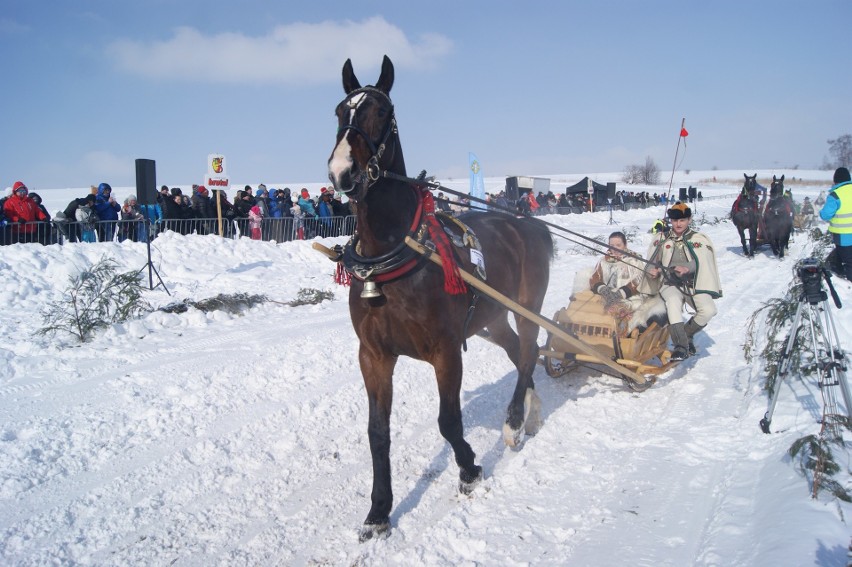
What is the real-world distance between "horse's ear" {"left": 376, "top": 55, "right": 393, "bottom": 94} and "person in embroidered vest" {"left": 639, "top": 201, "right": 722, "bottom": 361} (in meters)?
4.29

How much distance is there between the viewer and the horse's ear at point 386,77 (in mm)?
3582

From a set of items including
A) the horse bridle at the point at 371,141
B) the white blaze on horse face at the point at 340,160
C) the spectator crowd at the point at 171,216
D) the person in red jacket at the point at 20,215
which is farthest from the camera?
the spectator crowd at the point at 171,216

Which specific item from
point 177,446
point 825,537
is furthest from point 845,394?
point 177,446

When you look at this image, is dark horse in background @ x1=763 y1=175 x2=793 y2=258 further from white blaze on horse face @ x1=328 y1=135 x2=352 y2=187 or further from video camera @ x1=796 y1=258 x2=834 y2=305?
white blaze on horse face @ x1=328 y1=135 x2=352 y2=187

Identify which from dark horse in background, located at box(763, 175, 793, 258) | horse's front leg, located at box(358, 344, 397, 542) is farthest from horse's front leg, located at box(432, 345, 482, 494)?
dark horse in background, located at box(763, 175, 793, 258)

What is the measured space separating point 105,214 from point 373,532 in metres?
11.7

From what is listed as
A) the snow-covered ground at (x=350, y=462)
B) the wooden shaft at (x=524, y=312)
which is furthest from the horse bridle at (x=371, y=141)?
the snow-covered ground at (x=350, y=462)

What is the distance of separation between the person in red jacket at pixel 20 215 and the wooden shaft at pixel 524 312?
10.4m

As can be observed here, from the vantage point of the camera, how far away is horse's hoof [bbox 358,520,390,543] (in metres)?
3.49

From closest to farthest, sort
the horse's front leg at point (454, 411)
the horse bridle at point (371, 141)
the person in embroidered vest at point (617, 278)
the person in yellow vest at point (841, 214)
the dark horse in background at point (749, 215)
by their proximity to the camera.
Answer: the horse bridle at point (371, 141) < the horse's front leg at point (454, 411) < the person in embroidered vest at point (617, 278) < the person in yellow vest at point (841, 214) < the dark horse in background at point (749, 215)

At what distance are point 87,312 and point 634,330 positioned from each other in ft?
20.9

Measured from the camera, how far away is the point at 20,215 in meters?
11.2

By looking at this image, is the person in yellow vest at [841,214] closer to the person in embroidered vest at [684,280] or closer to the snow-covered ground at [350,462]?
the snow-covered ground at [350,462]

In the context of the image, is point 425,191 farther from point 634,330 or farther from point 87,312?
point 87,312
